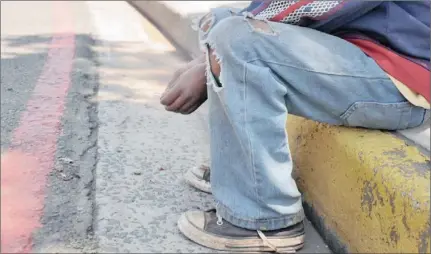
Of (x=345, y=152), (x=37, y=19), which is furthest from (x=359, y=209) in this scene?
(x=37, y=19)

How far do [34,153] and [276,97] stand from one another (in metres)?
0.77

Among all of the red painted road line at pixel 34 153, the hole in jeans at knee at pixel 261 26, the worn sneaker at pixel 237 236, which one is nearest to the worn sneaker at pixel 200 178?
the worn sneaker at pixel 237 236

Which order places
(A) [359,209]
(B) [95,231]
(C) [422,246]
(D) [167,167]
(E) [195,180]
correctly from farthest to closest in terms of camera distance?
1. (D) [167,167]
2. (E) [195,180]
3. (B) [95,231]
4. (A) [359,209]
5. (C) [422,246]

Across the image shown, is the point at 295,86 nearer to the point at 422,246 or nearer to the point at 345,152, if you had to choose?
the point at 345,152

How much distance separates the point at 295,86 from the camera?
170cm

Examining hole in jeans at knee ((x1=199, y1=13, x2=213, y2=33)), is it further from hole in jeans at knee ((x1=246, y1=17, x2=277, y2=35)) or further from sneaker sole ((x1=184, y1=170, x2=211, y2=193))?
sneaker sole ((x1=184, y1=170, x2=211, y2=193))

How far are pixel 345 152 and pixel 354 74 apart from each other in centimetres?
21

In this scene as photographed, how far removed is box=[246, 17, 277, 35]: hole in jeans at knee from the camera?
1.70 meters

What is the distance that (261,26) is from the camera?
171 centimetres

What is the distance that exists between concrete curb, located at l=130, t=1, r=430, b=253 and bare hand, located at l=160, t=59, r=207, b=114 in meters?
0.35

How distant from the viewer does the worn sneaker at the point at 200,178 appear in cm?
211

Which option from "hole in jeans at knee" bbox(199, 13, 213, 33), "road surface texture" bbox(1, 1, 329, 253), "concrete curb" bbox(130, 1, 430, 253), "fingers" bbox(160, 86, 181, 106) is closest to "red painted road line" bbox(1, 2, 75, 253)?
"road surface texture" bbox(1, 1, 329, 253)

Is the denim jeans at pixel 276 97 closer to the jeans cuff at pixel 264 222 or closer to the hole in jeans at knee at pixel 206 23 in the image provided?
the jeans cuff at pixel 264 222

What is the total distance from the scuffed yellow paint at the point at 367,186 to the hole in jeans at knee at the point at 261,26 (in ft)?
1.11
